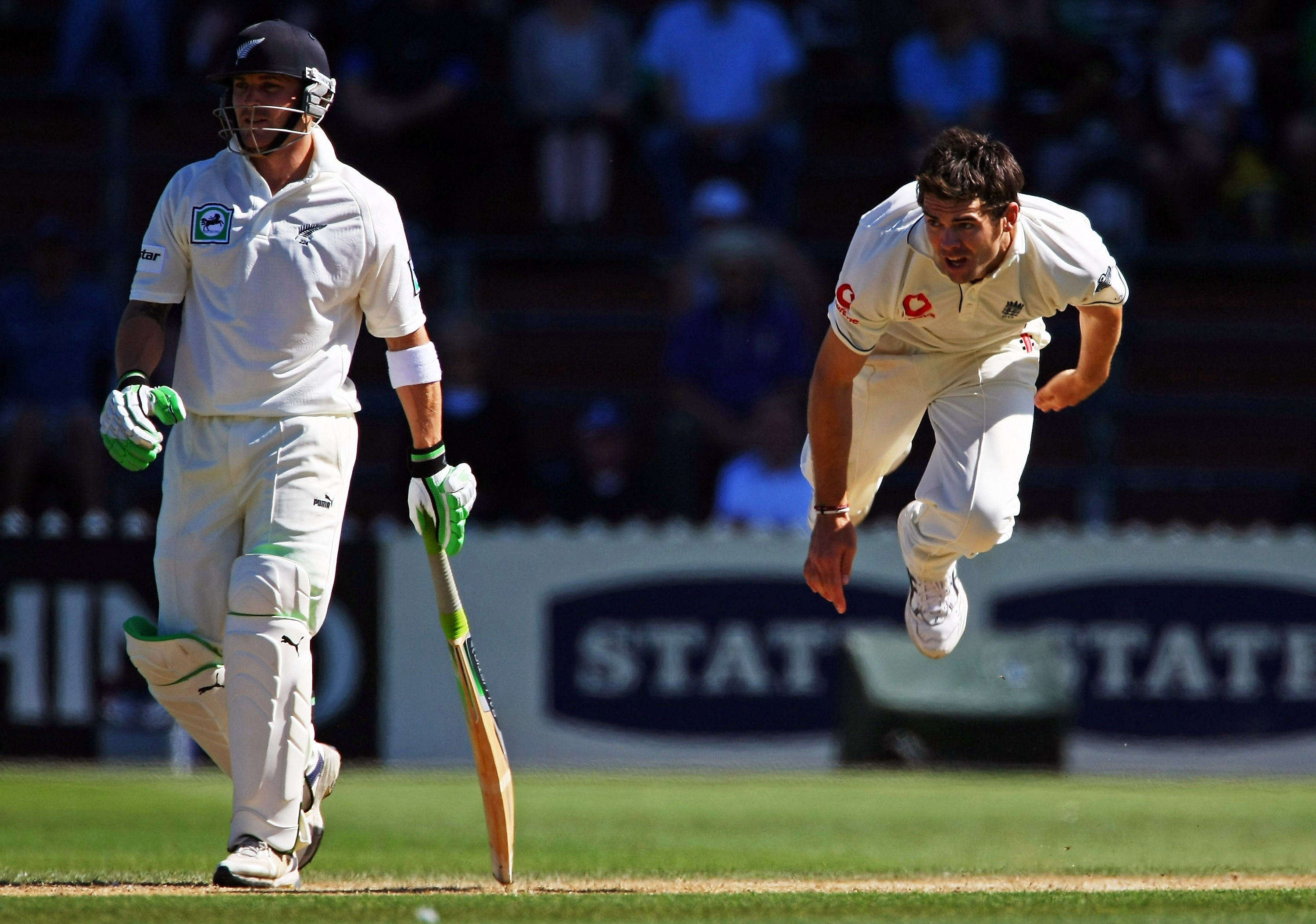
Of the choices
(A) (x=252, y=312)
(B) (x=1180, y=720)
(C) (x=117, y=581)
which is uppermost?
(A) (x=252, y=312)

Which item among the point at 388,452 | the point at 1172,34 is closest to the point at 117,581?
the point at 388,452

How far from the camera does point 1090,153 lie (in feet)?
39.8

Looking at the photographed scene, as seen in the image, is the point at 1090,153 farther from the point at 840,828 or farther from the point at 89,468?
the point at 89,468

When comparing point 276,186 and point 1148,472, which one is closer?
point 276,186

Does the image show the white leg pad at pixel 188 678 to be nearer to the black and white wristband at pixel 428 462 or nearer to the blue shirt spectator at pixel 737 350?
the black and white wristband at pixel 428 462

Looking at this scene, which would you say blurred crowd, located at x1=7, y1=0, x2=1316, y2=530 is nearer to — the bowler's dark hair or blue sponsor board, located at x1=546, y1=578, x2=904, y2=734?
blue sponsor board, located at x1=546, y1=578, x2=904, y2=734

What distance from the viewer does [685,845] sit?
7.11m

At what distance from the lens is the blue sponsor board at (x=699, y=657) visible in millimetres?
10148

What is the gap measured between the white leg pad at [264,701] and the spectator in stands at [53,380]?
19.7 ft

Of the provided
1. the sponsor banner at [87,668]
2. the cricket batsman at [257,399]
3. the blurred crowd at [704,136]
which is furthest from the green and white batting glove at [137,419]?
the blurred crowd at [704,136]

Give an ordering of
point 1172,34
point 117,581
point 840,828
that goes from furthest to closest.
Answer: point 1172,34 < point 117,581 < point 840,828

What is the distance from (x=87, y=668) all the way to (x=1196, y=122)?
8065 mm

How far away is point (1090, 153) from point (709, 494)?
364cm

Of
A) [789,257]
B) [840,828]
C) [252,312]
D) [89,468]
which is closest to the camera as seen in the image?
[252,312]
